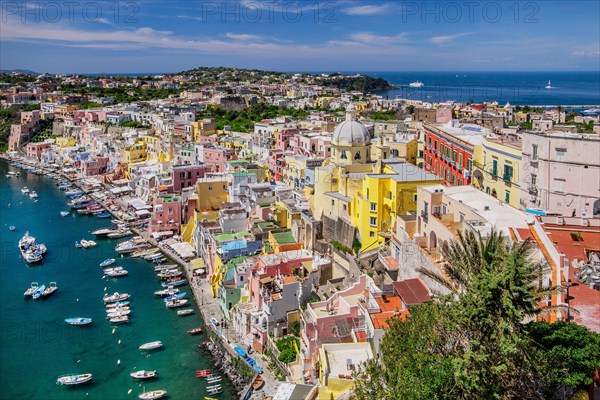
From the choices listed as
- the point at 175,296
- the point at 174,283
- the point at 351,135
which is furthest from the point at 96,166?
the point at 351,135

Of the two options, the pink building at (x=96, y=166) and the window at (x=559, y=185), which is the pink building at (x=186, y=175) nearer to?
the pink building at (x=96, y=166)

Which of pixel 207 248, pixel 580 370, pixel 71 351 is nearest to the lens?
pixel 580 370

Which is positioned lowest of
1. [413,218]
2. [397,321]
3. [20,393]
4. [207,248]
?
[20,393]

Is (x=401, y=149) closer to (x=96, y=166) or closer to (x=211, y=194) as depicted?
(x=211, y=194)

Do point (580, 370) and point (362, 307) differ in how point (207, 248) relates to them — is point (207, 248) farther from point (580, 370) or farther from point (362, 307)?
point (580, 370)

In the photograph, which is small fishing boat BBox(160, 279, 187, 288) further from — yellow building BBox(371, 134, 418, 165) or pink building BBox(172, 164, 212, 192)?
pink building BBox(172, 164, 212, 192)

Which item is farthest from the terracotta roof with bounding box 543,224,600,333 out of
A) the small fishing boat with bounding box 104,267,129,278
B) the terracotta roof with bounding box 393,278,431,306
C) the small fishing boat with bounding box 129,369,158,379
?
the small fishing boat with bounding box 104,267,129,278

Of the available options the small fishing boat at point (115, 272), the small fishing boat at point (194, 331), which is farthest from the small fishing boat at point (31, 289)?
the small fishing boat at point (194, 331)

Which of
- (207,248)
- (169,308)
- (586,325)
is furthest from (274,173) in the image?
(586,325)
